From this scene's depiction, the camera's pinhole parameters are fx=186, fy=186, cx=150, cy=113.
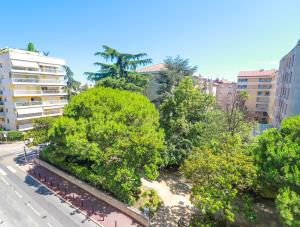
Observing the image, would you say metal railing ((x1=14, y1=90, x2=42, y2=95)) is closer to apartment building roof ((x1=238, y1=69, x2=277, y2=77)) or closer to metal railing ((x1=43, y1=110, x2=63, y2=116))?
metal railing ((x1=43, y1=110, x2=63, y2=116))

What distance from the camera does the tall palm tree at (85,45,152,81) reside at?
95.7ft

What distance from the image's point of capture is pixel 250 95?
57188 millimetres

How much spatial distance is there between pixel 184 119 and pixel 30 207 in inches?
660

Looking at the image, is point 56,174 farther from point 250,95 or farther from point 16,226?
point 250,95

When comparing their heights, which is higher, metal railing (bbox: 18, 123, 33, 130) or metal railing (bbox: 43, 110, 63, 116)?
metal railing (bbox: 43, 110, 63, 116)

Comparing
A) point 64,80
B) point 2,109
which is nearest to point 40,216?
point 2,109

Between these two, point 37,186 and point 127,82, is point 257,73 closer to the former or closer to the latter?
point 127,82

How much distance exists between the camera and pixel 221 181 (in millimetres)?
11820

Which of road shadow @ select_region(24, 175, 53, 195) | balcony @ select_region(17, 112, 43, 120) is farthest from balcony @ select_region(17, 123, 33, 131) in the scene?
road shadow @ select_region(24, 175, 53, 195)

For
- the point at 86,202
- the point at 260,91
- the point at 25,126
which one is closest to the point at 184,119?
the point at 86,202

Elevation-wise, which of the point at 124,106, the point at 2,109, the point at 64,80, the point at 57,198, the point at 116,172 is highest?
the point at 64,80

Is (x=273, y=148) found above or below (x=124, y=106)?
below

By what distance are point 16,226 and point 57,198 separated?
12.3 feet

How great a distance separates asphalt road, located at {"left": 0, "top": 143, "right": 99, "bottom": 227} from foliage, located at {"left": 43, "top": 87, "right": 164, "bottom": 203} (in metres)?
2.93
